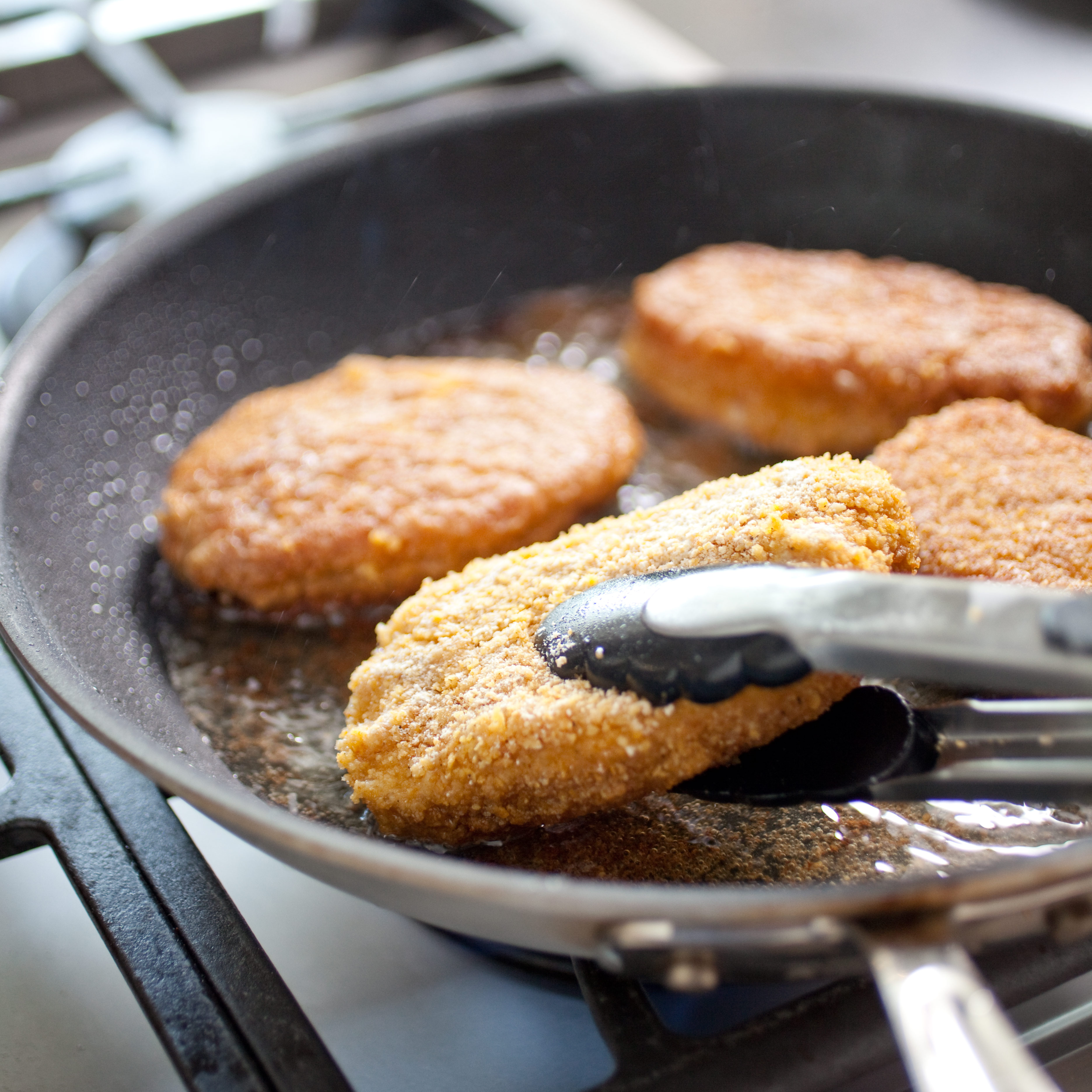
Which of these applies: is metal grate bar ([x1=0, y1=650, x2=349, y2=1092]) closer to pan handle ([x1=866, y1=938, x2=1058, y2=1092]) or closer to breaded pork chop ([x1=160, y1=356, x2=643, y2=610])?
breaded pork chop ([x1=160, y1=356, x2=643, y2=610])

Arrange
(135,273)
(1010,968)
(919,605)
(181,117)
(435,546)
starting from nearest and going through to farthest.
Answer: (919,605) < (1010,968) < (435,546) < (135,273) < (181,117)

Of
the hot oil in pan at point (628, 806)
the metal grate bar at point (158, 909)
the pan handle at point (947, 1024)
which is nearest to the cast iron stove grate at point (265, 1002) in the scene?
the metal grate bar at point (158, 909)

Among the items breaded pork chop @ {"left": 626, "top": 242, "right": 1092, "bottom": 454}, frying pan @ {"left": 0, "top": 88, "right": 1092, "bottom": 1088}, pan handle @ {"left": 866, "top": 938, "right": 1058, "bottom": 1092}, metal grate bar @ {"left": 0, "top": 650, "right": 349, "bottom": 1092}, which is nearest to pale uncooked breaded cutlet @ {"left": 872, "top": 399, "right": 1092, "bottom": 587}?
breaded pork chop @ {"left": 626, "top": 242, "right": 1092, "bottom": 454}

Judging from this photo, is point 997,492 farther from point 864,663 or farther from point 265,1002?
point 265,1002

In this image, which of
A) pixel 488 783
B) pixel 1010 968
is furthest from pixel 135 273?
pixel 1010 968

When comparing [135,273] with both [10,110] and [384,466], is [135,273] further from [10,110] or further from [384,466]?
[10,110]

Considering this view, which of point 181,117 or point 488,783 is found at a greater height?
point 181,117
